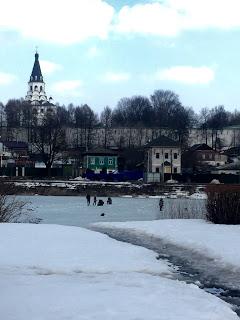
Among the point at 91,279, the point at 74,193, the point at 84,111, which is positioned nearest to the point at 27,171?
the point at 74,193

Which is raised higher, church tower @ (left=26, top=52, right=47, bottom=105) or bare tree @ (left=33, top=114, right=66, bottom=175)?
church tower @ (left=26, top=52, right=47, bottom=105)

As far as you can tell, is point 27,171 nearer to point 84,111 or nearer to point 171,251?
point 84,111

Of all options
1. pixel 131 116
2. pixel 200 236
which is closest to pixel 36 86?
pixel 131 116

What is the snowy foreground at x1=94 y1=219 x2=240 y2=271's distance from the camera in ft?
52.1

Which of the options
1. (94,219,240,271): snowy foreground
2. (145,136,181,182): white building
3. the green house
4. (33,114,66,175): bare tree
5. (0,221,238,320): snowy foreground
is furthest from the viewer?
the green house

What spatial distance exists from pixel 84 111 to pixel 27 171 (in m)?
57.1

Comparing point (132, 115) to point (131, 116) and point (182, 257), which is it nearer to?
point (131, 116)

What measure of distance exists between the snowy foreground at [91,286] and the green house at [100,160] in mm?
80383

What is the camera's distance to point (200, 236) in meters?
19.9

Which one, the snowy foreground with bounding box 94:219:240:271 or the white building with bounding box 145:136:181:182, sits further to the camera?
the white building with bounding box 145:136:181:182

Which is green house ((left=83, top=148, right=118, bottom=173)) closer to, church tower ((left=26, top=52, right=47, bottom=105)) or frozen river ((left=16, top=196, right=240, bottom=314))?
frozen river ((left=16, top=196, right=240, bottom=314))

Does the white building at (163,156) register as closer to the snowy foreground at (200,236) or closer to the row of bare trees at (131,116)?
the row of bare trees at (131,116)

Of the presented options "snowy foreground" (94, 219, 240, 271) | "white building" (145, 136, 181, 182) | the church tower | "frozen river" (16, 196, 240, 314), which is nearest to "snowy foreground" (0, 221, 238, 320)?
"frozen river" (16, 196, 240, 314)

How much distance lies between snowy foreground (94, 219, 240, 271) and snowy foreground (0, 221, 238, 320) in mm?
1805
